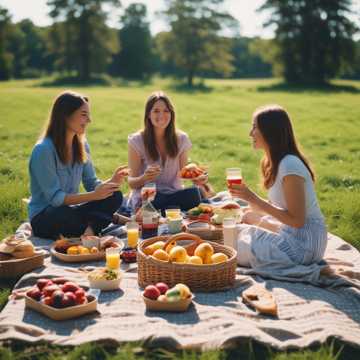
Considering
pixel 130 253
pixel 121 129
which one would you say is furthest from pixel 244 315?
A: pixel 121 129

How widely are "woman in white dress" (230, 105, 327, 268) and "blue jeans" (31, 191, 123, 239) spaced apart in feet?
6.46

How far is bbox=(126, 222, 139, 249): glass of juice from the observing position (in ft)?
18.5

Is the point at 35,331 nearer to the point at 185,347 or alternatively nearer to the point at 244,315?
the point at 185,347

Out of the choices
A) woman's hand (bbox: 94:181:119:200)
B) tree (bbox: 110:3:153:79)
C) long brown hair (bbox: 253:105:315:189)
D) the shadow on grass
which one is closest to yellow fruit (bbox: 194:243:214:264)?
long brown hair (bbox: 253:105:315:189)

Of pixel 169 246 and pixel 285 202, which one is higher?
pixel 285 202

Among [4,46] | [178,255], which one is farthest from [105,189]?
[4,46]

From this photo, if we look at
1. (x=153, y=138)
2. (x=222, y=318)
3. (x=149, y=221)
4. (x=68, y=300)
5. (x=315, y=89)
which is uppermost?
(x=315, y=89)

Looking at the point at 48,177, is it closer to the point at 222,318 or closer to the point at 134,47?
the point at 222,318

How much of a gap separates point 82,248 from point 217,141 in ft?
29.5

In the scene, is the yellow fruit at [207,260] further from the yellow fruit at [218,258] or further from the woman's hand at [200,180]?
the woman's hand at [200,180]

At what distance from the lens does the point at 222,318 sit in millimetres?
3918

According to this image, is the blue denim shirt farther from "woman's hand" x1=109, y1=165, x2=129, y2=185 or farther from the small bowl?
the small bowl

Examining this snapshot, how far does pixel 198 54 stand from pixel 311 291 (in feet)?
138

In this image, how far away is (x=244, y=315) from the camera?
160 inches
